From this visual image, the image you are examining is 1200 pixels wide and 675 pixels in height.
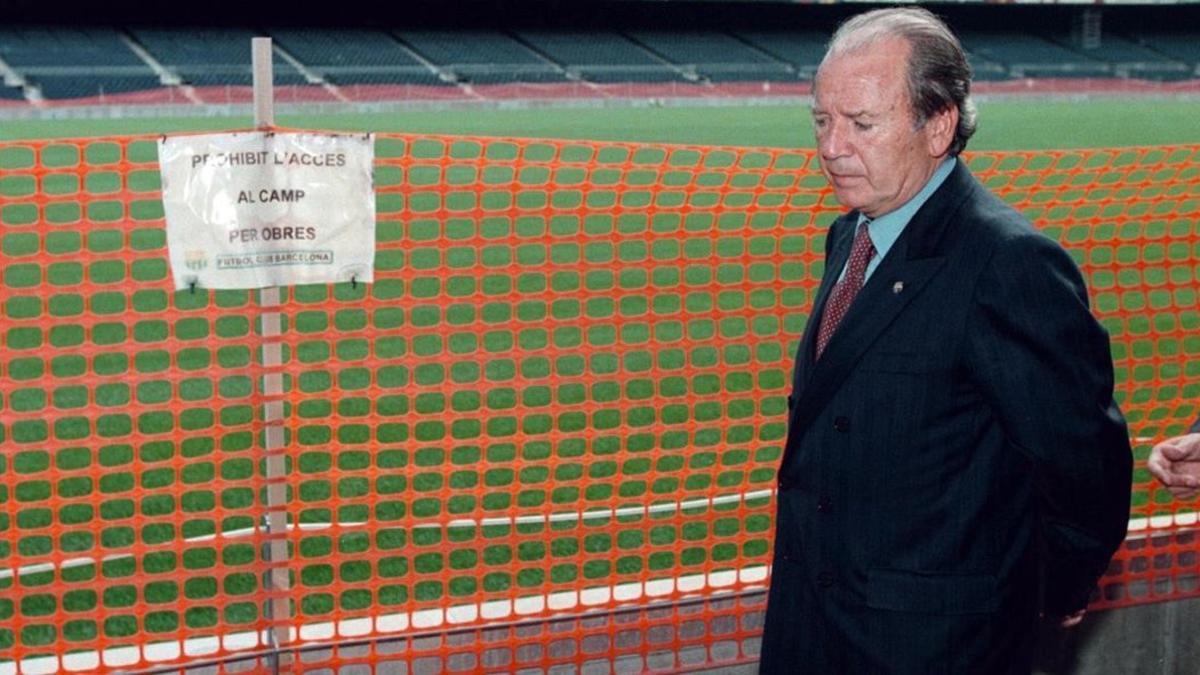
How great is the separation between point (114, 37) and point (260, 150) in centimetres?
4458

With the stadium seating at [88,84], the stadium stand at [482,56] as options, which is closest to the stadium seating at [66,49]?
the stadium seating at [88,84]

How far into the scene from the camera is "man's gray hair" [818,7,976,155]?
2430 millimetres

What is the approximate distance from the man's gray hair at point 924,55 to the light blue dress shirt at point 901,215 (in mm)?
65

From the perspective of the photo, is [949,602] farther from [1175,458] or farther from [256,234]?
[256,234]

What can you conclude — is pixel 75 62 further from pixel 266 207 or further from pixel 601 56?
pixel 266 207

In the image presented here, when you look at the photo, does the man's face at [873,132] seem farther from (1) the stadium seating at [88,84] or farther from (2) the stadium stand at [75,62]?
(2) the stadium stand at [75,62]

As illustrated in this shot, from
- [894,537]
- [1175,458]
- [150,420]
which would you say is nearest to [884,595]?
[894,537]

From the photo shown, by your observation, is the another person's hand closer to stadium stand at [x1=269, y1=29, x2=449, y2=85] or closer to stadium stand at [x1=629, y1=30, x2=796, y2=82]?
stadium stand at [x1=269, y1=29, x2=449, y2=85]

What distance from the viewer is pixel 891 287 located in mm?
2484

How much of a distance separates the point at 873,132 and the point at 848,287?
0.31m

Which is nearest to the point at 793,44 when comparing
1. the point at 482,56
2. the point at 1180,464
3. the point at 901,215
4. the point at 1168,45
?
the point at 482,56

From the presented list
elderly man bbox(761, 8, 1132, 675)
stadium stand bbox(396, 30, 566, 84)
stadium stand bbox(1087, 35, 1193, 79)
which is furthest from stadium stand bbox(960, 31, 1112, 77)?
elderly man bbox(761, 8, 1132, 675)

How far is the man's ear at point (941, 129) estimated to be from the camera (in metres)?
2.47

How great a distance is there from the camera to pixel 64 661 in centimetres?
438
